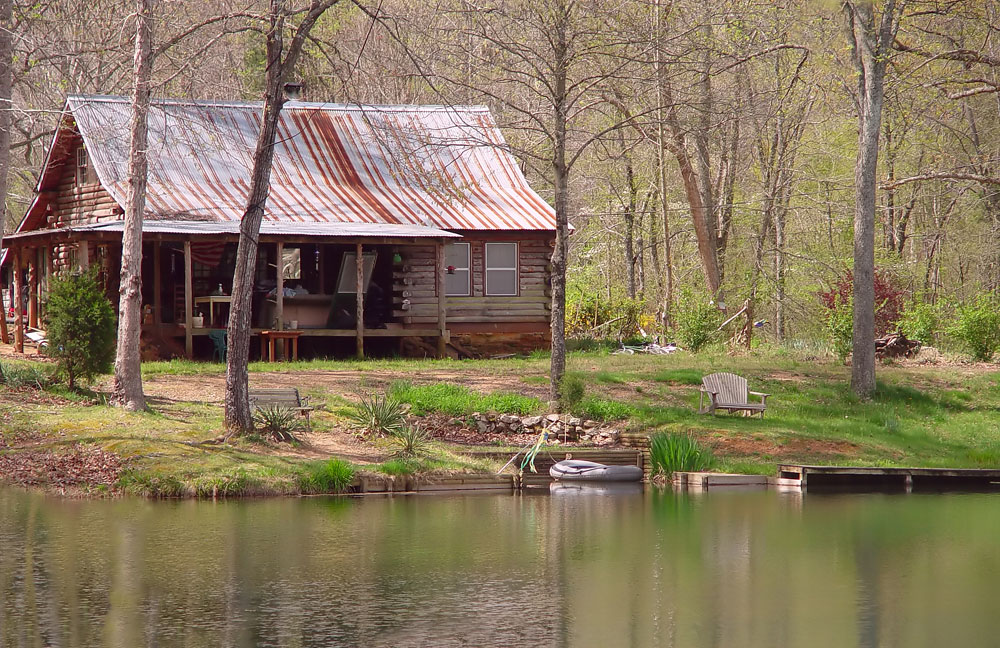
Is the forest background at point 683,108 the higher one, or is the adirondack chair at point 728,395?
the forest background at point 683,108

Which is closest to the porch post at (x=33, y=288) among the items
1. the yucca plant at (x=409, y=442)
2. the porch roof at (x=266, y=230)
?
the porch roof at (x=266, y=230)

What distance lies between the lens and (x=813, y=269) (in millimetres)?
35906

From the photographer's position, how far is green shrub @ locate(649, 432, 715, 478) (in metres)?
17.9

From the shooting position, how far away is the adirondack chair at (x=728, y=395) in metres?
20.5

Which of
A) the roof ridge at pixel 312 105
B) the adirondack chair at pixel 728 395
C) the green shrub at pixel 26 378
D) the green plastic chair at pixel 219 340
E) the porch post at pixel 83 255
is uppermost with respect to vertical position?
the roof ridge at pixel 312 105

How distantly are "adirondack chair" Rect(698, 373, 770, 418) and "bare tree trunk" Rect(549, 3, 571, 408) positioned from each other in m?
2.58

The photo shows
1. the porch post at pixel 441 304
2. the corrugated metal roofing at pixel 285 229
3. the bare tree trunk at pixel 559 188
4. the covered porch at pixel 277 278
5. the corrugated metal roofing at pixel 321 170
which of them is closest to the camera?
the bare tree trunk at pixel 559 188

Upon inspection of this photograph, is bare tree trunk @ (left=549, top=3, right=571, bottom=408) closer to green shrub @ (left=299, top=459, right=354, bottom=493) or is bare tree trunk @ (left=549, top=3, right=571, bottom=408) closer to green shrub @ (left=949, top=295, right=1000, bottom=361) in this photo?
green shrub @ (left=299, top=459, right=354, bottom=493)

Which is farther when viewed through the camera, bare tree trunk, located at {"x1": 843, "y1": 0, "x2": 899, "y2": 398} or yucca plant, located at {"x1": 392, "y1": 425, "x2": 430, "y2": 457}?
bare tree trunk, located at {"x1": 843, "y1": 0, "x2": 899, "y2": 398}

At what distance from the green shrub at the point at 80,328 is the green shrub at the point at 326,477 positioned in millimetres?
5461

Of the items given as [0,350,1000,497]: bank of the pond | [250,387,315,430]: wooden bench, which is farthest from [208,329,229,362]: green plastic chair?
[250,387,315,430]: wooden bench

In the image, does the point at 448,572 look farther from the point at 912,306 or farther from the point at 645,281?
the point at 645,281

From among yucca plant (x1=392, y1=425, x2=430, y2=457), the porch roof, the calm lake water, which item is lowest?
the calm lake water

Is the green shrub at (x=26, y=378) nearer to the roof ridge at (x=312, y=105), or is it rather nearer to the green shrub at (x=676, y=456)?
the roof ridge at (x=312, y=105)
